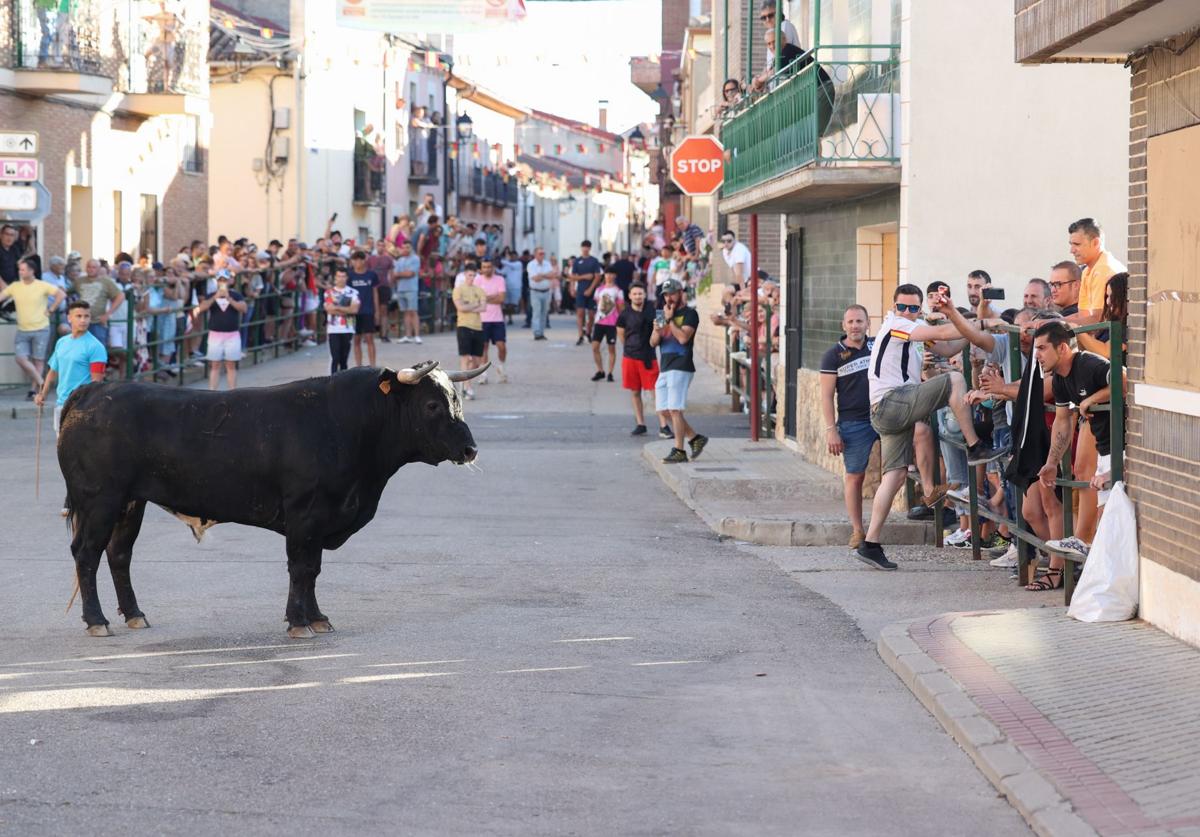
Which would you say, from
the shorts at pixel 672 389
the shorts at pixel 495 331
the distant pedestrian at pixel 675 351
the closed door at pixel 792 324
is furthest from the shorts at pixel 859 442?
the shorts at pixel 495 331

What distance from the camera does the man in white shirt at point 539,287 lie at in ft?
123

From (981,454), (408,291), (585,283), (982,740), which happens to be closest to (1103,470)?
(981,454)

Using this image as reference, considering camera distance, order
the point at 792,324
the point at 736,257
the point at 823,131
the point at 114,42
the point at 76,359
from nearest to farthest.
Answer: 1. the point at 76,359
2. the point at 823,131
3. the point at 792,324
4. the point at 736,257
5. the point at 114,42

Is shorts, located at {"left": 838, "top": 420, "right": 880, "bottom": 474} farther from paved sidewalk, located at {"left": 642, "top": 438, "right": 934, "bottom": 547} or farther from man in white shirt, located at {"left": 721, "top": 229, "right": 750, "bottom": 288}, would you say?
man in white shirt, located at {"left": 721, "top": 229, "right": 750, "bottom": 288}

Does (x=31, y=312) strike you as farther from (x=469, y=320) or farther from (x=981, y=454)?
(x=981, y=454)

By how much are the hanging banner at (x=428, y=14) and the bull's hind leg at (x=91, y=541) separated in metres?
14.3

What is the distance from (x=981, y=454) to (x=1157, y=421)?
8.36 feet

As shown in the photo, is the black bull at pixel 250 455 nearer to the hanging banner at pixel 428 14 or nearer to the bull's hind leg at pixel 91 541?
the bull's hind leg at pixel 91 541

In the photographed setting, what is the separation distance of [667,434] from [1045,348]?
446 inches

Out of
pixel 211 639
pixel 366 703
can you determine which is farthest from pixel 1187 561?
pixel 211 639

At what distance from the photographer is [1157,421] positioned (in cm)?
916

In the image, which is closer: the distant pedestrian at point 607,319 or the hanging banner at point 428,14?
the hanging banner at point 428,14

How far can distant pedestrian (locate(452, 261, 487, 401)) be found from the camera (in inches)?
994

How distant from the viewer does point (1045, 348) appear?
9.74 metres
